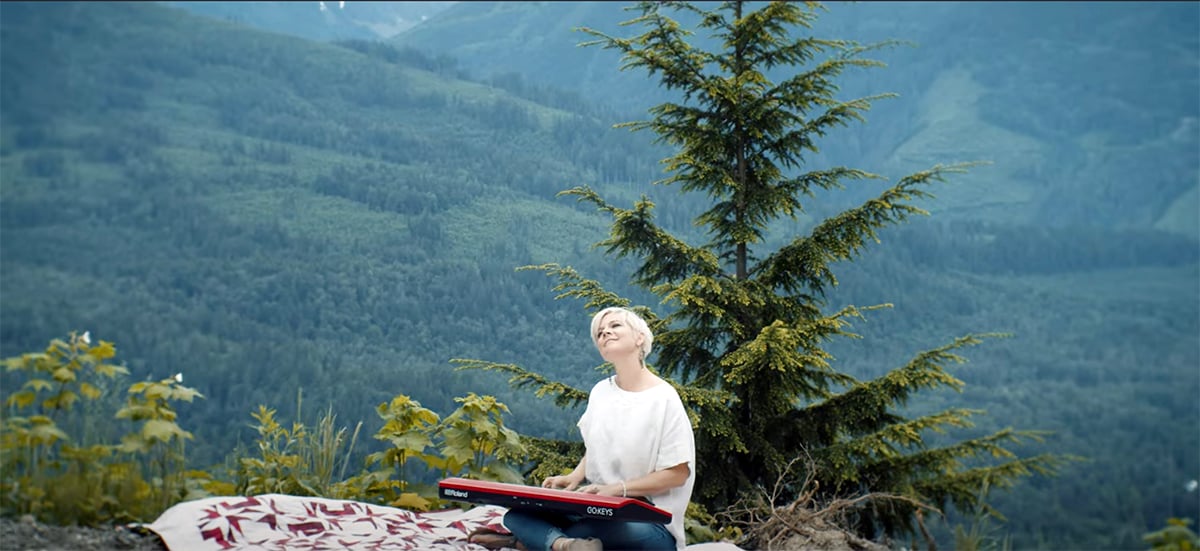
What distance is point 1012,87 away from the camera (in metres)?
36.2

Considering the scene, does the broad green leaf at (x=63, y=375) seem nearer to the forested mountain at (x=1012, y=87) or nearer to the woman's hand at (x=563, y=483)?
the woman's hand at (x=563, y=483)

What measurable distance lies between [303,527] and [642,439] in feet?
5.09

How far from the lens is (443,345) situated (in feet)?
53.8

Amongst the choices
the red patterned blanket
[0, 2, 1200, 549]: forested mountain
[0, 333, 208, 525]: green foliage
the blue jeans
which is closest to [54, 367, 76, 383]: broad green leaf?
[0, 333, 208, 525]: green foliage

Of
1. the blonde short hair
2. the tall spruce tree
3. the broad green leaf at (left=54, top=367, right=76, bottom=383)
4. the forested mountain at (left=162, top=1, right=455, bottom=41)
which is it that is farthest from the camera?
the forested mountain at (left=162, top=1, right=455, bottom=41)

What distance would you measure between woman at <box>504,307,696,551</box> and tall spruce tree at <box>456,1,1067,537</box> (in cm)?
201

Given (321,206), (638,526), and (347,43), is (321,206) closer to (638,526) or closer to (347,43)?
(347,43)

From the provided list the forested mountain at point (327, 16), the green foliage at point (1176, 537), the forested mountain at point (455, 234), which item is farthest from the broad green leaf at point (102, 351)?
the forested mountain at point (327, 16)

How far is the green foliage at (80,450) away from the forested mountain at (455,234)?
6.87 meters

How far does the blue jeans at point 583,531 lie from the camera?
9.44 feet

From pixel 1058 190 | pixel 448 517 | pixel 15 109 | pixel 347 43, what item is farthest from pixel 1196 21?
pixel 15 109

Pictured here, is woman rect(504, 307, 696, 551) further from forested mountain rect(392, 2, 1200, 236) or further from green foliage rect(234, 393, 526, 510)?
forested mountain rect(392, 2, 1200, 236)

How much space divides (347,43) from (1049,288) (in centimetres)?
2444

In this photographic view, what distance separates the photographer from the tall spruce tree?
517 centimetres
